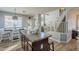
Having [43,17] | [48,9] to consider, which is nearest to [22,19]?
[43,17]

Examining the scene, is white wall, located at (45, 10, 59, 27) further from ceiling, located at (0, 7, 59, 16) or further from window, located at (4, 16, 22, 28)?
window, located at (4, 16, 22, 28)

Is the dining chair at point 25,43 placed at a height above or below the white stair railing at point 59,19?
below

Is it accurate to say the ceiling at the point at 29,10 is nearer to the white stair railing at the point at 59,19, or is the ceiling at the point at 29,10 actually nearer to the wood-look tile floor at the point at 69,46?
the white stair railing at the point at 59,19

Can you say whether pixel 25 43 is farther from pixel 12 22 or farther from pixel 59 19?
pixel 59 19

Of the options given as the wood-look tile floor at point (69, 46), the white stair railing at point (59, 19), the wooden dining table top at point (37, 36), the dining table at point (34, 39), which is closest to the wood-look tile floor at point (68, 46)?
the wood-look tile floor at point (69, 46)

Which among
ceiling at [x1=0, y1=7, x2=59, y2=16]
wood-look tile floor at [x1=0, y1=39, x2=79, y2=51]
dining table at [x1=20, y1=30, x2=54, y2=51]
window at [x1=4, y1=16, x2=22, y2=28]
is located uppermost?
ceiling at [x1=0, y1=7, x2=59, y2=16]

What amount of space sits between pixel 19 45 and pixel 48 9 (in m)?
0.82

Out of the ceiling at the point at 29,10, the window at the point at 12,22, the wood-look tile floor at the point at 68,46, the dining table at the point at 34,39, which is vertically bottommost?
the wood-look tile floor at the point at 68,46

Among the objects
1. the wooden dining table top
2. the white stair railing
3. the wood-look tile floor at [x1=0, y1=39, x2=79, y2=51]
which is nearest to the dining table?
the wooden dining table top

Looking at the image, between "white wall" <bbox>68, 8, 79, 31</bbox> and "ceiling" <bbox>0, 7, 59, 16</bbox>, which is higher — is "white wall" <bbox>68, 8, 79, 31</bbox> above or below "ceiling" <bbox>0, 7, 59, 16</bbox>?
below

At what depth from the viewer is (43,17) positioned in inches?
71.6

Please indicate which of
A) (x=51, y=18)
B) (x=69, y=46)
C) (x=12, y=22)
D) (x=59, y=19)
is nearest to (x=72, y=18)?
(x=59, y=19)
